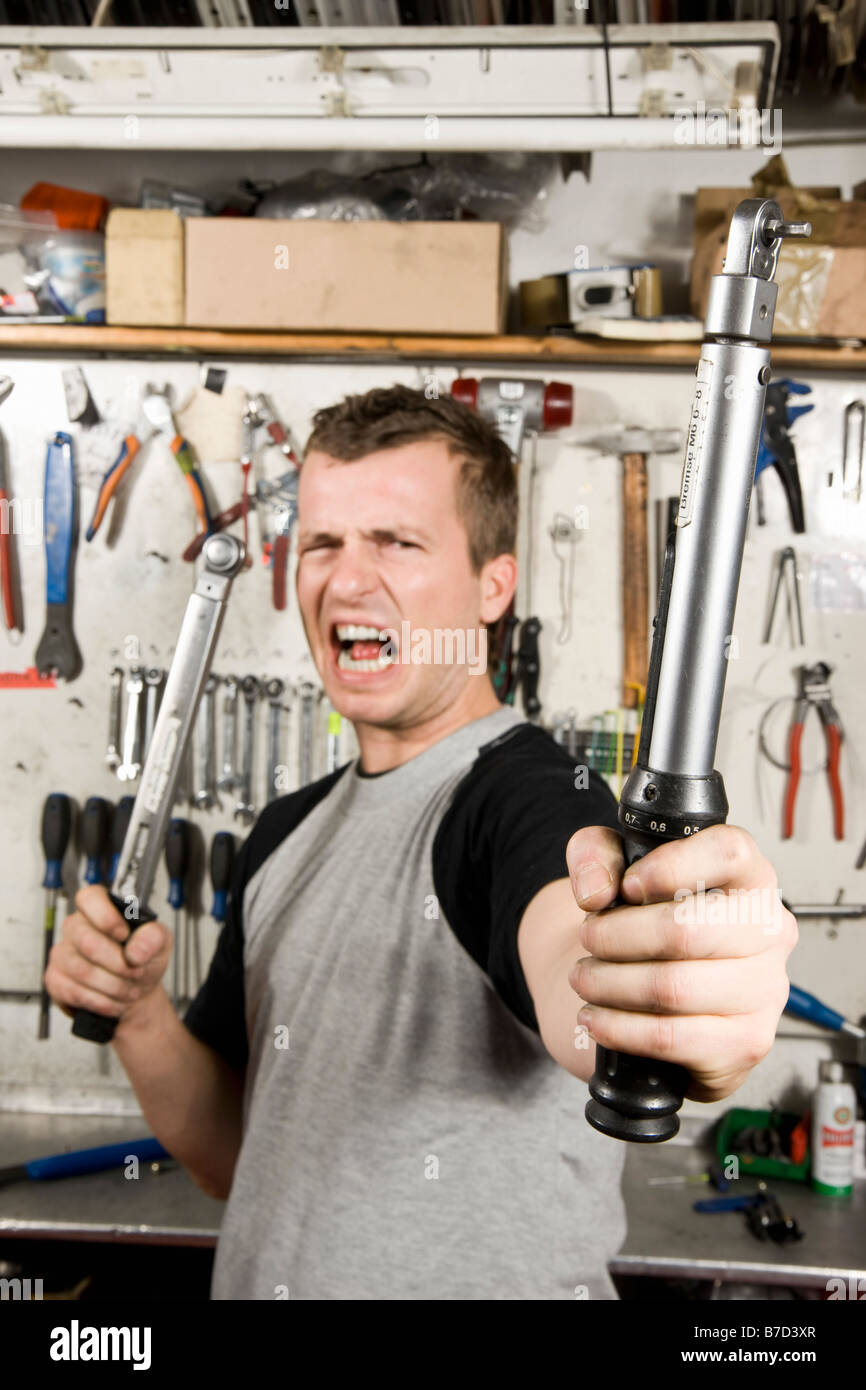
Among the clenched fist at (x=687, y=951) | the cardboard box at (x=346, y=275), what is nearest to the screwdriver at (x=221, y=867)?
the cardboard box at (x=346, y=275)

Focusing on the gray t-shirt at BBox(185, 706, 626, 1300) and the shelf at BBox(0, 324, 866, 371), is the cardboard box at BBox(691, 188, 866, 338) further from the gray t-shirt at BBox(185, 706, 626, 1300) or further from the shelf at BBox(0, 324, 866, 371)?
the gray t-shirt at BBox(185, 706, 626, 1300)

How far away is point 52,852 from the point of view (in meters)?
1.84

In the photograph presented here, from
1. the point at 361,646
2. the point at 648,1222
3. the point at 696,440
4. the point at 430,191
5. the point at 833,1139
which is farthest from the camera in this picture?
the point at 430,191

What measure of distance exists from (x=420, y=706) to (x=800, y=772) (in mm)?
987

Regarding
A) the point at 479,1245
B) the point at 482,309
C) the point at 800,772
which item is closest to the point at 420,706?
the point at 479,1245

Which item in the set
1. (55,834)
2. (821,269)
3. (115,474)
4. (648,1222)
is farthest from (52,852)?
(821,269)

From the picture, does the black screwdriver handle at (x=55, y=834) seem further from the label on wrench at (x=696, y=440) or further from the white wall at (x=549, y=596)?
the label on wrench at (x=696, y=440)

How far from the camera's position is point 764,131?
1688mm

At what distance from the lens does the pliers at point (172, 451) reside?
180cm

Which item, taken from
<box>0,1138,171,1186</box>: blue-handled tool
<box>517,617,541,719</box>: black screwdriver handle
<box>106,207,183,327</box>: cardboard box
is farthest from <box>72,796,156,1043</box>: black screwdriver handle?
<box>106,207,183,327</box>: cardboard box

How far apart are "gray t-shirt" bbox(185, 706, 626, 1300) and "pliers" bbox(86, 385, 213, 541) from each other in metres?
1.05

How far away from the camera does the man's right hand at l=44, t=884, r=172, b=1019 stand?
92 centimetres

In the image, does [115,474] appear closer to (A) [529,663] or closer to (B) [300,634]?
(B) [300,634]

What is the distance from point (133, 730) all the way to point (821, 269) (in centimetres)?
136
